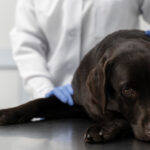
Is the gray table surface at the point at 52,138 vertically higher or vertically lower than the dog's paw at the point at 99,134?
lower

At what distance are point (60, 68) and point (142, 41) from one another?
22.3 inches

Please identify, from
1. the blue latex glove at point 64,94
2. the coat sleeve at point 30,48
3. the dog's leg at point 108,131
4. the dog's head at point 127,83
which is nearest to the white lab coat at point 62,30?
the coat sleeve at point 30,48

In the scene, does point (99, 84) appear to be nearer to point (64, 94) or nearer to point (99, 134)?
point (99, 134)

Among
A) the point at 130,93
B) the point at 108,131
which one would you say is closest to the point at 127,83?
the point at 130,93

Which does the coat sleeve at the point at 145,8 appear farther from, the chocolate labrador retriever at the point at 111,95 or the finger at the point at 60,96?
the finger at the point at 60,96

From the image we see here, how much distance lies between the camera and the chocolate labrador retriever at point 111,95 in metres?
0.86

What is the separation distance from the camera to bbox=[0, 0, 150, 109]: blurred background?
7.00 feet

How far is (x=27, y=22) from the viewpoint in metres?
1.63

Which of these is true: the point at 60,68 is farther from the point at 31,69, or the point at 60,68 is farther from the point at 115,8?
the point at 115,8

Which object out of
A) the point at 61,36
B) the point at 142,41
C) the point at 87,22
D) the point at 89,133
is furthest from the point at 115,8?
the point at 89,133

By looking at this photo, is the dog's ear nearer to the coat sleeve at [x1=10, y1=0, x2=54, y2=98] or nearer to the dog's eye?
the dog's eye

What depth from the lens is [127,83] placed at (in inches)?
35.2

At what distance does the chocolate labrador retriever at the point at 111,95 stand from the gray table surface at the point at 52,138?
0.03 meters

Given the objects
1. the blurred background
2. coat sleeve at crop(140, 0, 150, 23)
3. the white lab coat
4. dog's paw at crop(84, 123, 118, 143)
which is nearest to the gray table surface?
dog's paw at crop(84, 123, 118, 143)
